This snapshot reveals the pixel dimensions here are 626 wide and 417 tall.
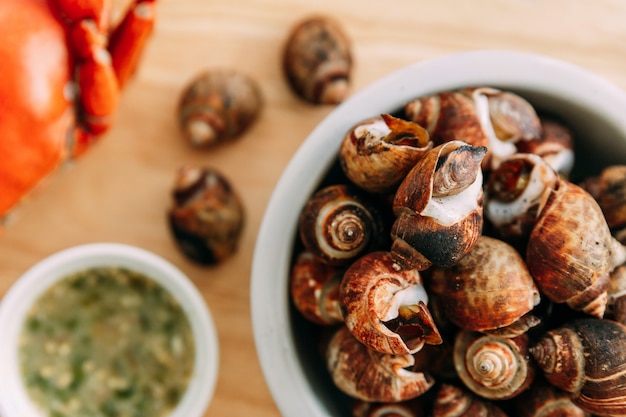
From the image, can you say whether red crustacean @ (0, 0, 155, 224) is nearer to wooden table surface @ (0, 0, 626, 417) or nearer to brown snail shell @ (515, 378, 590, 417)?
wooden table surface @ (0, 0, 626, 417)

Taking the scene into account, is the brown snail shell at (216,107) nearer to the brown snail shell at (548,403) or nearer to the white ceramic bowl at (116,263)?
the white ceramic bowl at (116,263)

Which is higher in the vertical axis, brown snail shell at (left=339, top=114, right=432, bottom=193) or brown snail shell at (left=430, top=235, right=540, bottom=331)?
brown snail shell at (left=339, top=114, right=432, bottom=193)

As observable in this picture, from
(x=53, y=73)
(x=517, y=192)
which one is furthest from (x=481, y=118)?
(x=53, y=73)

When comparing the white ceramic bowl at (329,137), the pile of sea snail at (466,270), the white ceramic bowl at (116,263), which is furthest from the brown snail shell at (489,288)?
the white ceramic bowl at (116,263)

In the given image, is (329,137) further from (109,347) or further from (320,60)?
(109,347)

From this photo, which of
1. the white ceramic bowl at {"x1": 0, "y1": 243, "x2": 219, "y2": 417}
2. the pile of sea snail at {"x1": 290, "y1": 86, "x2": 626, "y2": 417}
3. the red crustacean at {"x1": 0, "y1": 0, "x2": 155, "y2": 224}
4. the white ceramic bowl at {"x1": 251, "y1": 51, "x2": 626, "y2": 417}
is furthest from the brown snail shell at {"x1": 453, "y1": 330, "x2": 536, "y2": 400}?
the red crustacean at {"x1": 0, "y1": 0, "x2": 155, "y2": 224}

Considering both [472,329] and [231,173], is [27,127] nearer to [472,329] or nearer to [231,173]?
[231,173]

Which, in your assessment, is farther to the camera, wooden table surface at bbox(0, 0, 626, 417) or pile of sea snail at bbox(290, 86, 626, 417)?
wooden table surface at bbox(0, 0, 626, 417)

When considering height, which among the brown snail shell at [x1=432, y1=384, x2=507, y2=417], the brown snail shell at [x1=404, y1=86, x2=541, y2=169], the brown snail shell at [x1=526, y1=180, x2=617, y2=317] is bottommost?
the brown snail shell at [x1=432, y1=384, x2=507, y2=417]

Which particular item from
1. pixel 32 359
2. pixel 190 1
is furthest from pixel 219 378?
pixel 190 1
